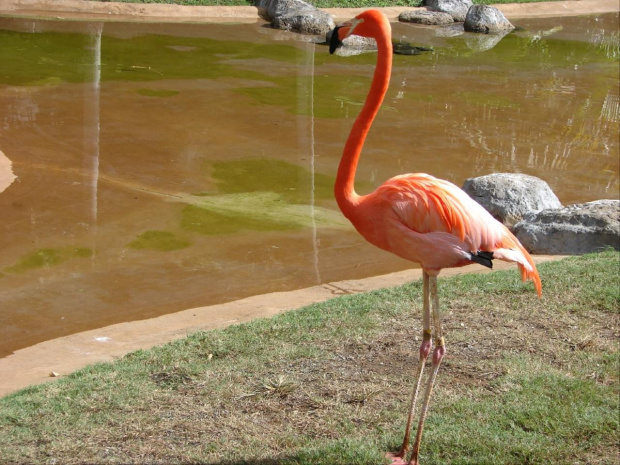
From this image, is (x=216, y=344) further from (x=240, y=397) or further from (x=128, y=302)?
(x=128, y=302)

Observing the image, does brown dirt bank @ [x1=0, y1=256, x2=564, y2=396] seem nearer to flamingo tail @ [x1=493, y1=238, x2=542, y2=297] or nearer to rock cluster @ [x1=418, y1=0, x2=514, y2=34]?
flamingo tail @ [x1=493, y1=238, x2=542, y2=297]

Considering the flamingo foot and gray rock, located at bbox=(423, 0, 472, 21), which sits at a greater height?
gray rock, located at bbox=(423, 0, 472, 21)

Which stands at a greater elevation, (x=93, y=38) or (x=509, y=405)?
(x=93, y=38)

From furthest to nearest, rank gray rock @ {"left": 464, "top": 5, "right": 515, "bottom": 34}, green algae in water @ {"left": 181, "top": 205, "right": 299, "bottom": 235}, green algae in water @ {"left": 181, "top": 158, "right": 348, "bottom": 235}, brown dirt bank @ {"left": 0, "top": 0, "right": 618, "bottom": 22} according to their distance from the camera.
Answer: gray rock @ {"left": 464, "top": 5, "right": 515, "bottom": 34} < brown dirt bank @ {"left": 0, "top": 0, "right": 618, "bottom": 22} < green algae in water @ {"left": 181, "top": 158, "right": 348, "bottom": 235} < green algae in water @ {"left": 181, "top": 205, "right": 299, "bottom": 235}

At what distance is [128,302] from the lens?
6.85 metres

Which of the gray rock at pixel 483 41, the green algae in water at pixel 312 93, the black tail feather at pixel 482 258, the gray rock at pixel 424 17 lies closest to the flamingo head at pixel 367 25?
the black tail feather at pixel 482 258

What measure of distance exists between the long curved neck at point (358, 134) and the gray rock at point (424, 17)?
18.5 meters

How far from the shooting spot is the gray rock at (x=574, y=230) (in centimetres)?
785

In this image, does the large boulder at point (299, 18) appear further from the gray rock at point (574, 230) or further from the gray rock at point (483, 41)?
the gray rock at point (574, 230)

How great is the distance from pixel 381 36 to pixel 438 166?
6768 millimetres

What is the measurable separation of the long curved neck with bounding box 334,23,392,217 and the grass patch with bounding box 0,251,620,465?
124 centimetres

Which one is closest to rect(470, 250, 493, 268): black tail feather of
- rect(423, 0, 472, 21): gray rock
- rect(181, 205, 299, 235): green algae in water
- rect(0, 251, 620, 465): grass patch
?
rect(0, 251, 620, 465): grass patch

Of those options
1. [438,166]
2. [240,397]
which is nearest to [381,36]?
[240,397]

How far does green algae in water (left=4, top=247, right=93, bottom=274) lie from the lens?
23.8 feet
